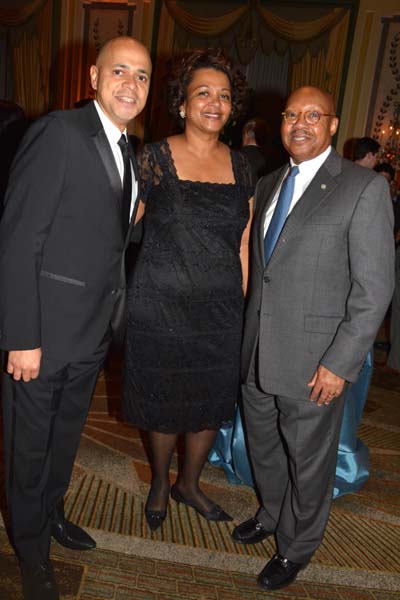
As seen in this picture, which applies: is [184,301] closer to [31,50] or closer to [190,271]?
[190,271]

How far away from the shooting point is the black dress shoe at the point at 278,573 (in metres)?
1.97

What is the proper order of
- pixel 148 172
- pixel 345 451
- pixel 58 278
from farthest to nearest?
pixel 345 451
pixel 148 172
pixel 58 278

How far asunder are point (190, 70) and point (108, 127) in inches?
19.8

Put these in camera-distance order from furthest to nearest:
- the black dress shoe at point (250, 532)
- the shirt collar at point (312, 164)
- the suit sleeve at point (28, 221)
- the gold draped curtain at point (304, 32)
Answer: the gold draped curtain at point (304, 32) → the black dress shoe at point (250, 532) → the shirt collar at point (312, 164) → the suit sleeve at point (28, 221)

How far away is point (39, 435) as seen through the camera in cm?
174

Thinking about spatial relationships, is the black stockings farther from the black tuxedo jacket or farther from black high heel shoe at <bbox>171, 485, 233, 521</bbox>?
the black tuxedo jacket

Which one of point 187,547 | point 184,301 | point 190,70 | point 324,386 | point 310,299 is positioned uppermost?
point 190,70

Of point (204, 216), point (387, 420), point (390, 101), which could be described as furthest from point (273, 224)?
point (390, 101)

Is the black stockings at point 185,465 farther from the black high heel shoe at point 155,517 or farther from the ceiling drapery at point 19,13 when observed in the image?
the ceiling drapery at point 19,13

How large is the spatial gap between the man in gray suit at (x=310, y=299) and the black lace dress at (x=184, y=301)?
11 cm

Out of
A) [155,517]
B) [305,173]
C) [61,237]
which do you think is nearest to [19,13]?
[305,173]

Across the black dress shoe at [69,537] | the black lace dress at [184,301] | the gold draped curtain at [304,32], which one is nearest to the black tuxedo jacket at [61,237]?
the black lace dress at [184,301]

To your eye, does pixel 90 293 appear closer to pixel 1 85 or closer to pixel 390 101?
pixel 390 101

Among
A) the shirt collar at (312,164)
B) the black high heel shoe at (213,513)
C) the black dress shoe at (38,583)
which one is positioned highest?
the shirt collar at (312,164)
